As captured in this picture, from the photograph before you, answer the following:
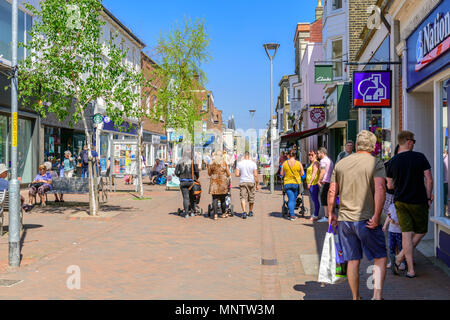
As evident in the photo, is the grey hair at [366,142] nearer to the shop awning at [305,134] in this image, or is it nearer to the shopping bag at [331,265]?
the shopping bag at [331,265]

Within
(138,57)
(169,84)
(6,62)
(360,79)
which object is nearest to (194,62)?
(169,84)

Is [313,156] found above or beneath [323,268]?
above

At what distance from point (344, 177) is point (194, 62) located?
17.7m

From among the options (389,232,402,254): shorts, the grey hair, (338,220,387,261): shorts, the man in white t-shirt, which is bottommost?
(389,232,402,254): shorts

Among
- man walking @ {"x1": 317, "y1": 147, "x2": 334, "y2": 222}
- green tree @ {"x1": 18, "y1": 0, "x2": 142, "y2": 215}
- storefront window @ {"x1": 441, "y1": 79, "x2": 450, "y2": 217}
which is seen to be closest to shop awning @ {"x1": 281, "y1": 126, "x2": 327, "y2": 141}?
man walking @ {"x1": 317, "y1": 147, "x2": 334, "y2": 222}

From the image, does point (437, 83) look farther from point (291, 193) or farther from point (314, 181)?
point (291, 193)

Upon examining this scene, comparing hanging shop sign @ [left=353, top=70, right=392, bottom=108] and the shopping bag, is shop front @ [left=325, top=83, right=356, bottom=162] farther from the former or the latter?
the shopping bag

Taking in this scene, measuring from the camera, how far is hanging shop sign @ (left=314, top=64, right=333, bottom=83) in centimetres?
2003

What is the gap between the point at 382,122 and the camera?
13555 mm

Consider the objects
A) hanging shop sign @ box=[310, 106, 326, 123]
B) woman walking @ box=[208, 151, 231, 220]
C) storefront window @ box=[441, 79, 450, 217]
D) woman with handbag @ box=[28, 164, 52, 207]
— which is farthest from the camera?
hanging shop sign @ box=[310, 106, 326, 123]

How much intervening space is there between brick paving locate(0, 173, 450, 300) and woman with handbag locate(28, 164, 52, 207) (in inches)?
80.8
